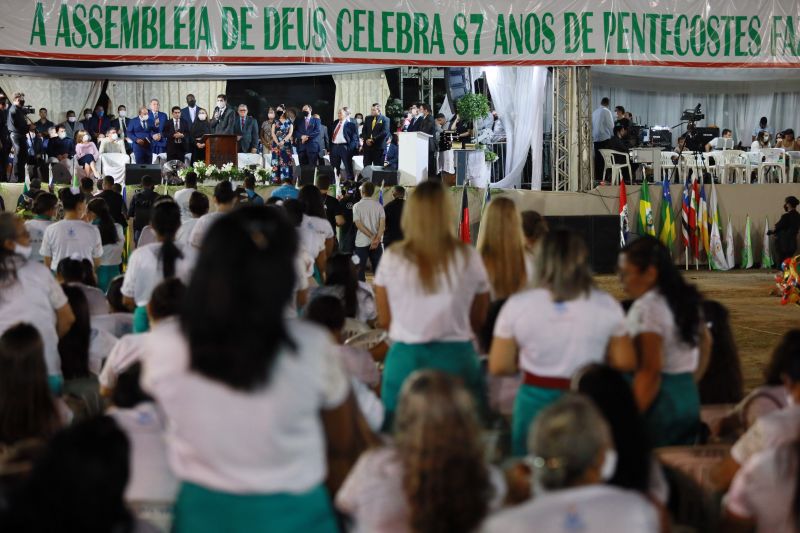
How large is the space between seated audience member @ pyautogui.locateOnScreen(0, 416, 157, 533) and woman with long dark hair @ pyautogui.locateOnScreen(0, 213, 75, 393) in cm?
279

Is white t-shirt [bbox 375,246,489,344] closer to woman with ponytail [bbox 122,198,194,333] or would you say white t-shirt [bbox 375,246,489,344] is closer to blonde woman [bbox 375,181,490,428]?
blonde woman [bbox 375,181,490,428]

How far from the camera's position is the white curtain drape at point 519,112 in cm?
1794

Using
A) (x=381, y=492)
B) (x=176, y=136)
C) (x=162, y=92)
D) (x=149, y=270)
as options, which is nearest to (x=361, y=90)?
(x=162, y=92)

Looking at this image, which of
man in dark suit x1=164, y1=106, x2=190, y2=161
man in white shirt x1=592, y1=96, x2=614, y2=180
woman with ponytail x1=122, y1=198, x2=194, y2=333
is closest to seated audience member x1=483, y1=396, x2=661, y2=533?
woman with ponytail x1=122, y1=198, x2=194, y2=333

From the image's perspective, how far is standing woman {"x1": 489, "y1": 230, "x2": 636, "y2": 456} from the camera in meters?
4.07

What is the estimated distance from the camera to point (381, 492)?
2.98 meters

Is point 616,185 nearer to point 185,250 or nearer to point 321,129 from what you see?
point 321,129

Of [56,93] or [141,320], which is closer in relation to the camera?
[141,320]

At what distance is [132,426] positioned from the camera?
357 cm

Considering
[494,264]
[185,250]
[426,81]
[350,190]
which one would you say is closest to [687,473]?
[494,264]

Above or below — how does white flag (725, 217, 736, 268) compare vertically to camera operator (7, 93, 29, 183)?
below

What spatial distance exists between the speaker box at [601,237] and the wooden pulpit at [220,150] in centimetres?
581

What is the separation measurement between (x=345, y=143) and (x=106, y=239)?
12656 millimetres

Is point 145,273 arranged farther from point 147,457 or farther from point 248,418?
point 248,418
